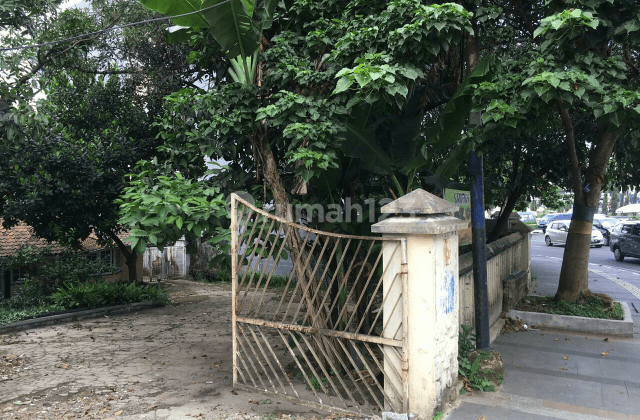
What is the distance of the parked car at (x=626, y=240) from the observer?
20562 mm

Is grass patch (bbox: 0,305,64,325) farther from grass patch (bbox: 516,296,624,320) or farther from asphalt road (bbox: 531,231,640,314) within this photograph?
asphalt road (bbox: 531,231,640,314)

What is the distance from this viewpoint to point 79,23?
455 inches

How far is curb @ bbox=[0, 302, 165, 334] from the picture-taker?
1072 cm

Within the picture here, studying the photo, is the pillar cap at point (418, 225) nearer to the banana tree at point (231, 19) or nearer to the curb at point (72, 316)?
the banana tree at point (231, 19)

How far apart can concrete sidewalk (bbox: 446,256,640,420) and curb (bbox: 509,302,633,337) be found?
0.17m


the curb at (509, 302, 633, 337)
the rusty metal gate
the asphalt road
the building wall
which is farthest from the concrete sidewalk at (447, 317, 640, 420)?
the building wall

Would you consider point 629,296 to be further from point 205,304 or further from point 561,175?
point 205,304

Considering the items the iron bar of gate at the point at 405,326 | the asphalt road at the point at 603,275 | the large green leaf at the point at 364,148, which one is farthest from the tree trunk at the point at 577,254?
the iron bar of gate at the point at 405,326

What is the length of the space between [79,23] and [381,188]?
8.12m

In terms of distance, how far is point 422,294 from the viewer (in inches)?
185

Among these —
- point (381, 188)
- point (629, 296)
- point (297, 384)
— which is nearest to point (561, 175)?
point (629, 296)

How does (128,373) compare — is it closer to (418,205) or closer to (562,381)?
(418,205)

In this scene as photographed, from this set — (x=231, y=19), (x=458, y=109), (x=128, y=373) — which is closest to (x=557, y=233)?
(x=458, y=109)

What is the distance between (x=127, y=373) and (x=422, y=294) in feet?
15.5
